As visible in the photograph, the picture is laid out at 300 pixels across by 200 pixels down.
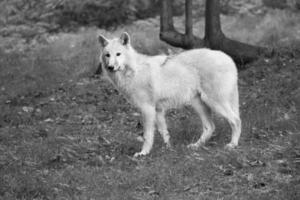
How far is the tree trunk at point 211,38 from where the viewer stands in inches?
512

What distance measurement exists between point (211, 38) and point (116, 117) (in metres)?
3.35

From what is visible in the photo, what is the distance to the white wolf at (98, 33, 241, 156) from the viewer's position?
29.2ft

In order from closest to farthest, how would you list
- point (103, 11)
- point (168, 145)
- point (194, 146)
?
point (194, 146), point (168, 145), point (103, 11)

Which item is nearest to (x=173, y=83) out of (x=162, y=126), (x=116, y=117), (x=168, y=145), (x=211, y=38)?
(x=162, y=126)

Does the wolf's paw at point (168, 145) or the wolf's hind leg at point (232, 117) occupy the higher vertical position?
the wolf's hind leg at point (232, 117)

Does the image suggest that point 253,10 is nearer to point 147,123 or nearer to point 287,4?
point 287,4

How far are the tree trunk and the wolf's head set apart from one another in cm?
454

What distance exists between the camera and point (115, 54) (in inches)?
350

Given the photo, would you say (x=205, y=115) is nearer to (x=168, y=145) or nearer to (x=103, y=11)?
(x=168, y=145)

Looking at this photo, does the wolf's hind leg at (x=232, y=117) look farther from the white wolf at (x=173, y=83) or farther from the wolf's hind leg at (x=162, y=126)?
the wolf's hind leg at (x=162, y=126)

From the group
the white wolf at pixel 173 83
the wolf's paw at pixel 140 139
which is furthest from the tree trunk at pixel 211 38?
the wolf's paw at pixel 140 139

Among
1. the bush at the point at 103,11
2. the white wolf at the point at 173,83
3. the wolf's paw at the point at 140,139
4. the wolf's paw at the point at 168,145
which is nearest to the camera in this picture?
the wolf's paw at the point at 168,145

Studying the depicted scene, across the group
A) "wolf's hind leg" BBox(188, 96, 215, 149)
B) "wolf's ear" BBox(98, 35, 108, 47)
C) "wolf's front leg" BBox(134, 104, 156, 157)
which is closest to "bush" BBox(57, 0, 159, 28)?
"wolf's ear" BBox(98, 35, 108, 47)

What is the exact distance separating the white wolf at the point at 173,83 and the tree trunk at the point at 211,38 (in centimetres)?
401
